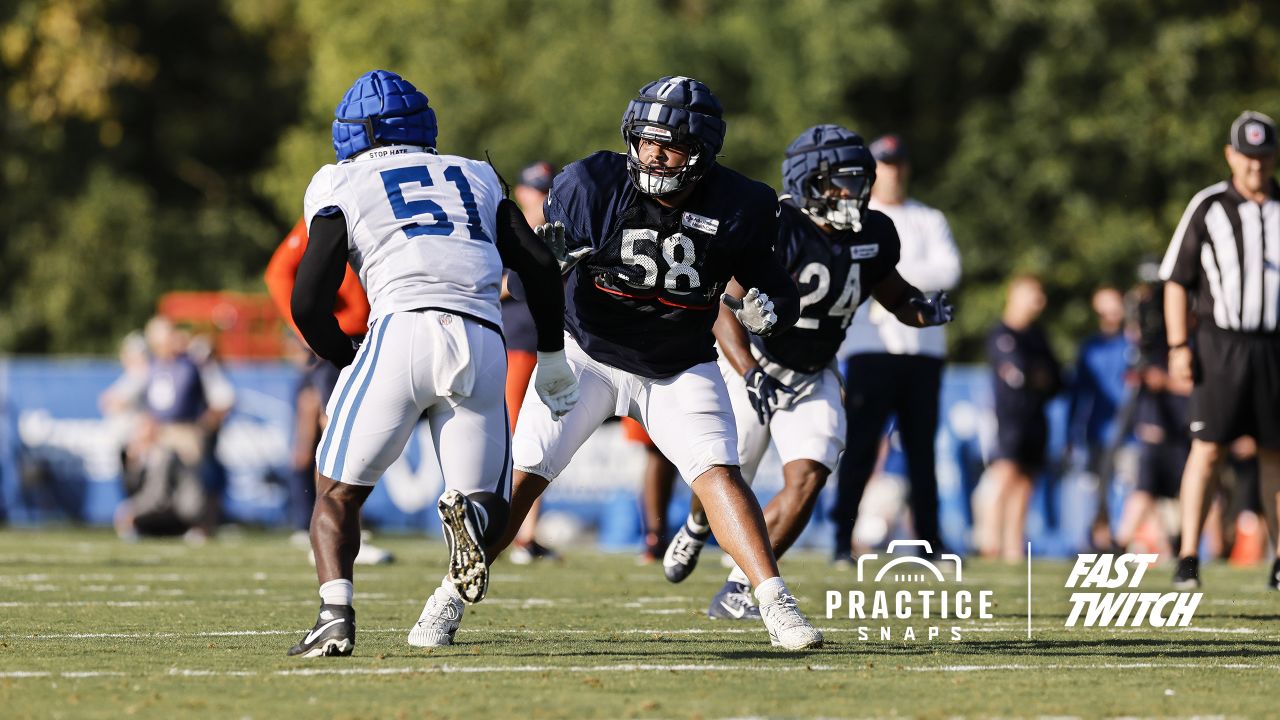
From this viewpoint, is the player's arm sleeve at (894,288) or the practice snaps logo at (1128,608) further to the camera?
A: the player's arm sleeve at (894,288)

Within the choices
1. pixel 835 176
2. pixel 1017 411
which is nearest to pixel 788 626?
pixel 835 176

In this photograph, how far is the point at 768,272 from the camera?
21.5 feet

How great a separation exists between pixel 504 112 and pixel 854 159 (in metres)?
22.9

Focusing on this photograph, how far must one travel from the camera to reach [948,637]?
671cm

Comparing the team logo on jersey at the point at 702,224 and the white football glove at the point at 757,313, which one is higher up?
the team logo on jersey at the point at 702,224

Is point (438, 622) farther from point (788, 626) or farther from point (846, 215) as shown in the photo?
point (846, 215)

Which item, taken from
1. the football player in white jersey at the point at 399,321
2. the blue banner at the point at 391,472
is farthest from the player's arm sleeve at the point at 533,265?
the blue banner at the point at 391,472

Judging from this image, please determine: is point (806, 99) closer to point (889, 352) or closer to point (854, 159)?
point (889, 352)

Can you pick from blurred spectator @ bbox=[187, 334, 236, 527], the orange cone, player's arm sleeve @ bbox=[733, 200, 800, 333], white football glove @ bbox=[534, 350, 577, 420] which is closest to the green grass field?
white football glove @ bbox=[534, 350, 577, 420]

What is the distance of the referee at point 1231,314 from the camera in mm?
9258

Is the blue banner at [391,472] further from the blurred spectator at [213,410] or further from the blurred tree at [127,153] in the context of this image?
the blurred tree at [127,153]

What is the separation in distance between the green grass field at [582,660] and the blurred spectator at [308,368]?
64 centimetres

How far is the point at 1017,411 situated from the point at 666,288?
7.59 m

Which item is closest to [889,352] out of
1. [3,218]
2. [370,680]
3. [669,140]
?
[669,140]
